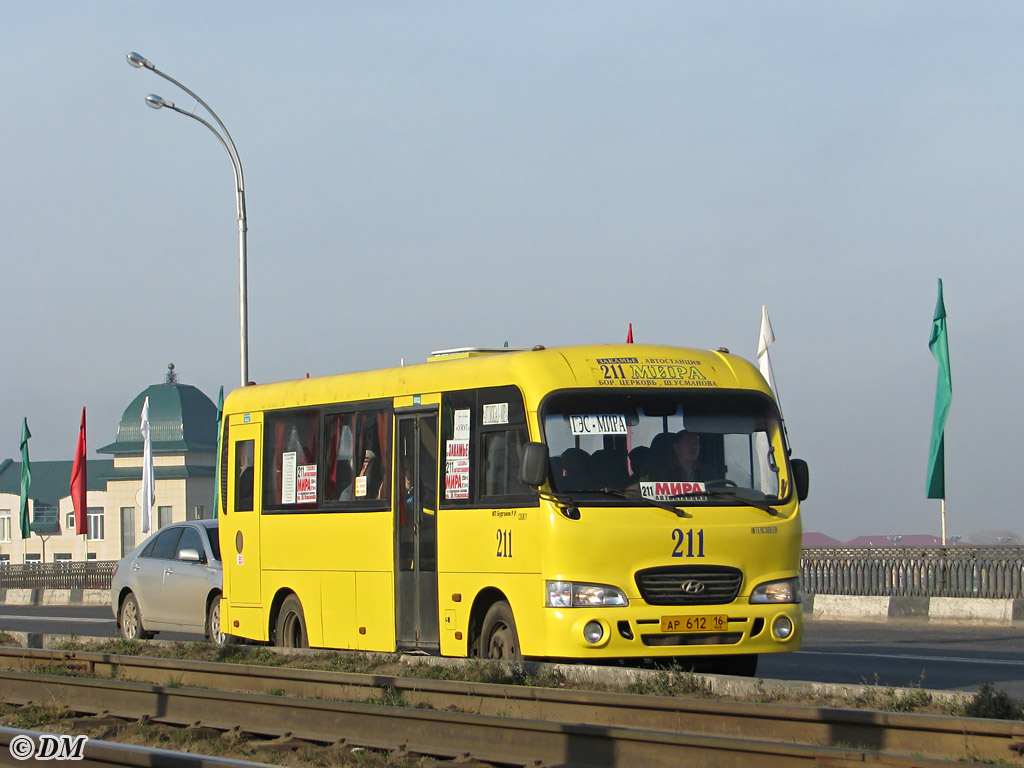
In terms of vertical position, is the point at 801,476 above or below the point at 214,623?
above

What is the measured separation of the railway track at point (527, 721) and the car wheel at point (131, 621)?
20.1ft

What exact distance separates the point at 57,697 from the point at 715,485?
591cm

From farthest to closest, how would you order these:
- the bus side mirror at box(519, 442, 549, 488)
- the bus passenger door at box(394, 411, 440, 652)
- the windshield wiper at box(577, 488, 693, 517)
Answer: the bus passenger door at box(394, 411, 440, 652), the windshield wiper at box(577, 488, 693, 517), the bus side mirror at box(519, 442, 549, 488)

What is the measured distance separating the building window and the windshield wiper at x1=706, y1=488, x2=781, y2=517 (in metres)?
85.9

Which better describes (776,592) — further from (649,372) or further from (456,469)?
(456,469)

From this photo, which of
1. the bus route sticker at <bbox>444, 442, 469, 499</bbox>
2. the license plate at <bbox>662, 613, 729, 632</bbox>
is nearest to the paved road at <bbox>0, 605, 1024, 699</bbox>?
the license plate at <bbox>662, 613, 729, 632</bbox>

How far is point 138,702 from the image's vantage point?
39.3ft

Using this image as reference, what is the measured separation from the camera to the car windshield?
18.3m

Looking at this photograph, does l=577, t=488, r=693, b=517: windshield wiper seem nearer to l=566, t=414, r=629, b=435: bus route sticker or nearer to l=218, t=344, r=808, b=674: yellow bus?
l=218, t=344, r=808, b=674: yellow bus

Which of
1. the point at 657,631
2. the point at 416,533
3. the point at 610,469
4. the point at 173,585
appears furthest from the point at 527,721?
the point at 173,585

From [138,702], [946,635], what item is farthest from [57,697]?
[946,635]

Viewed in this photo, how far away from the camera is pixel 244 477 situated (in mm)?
16875

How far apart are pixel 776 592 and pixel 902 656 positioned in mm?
5064

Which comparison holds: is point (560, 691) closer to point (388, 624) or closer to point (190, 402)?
point (388, 624)
